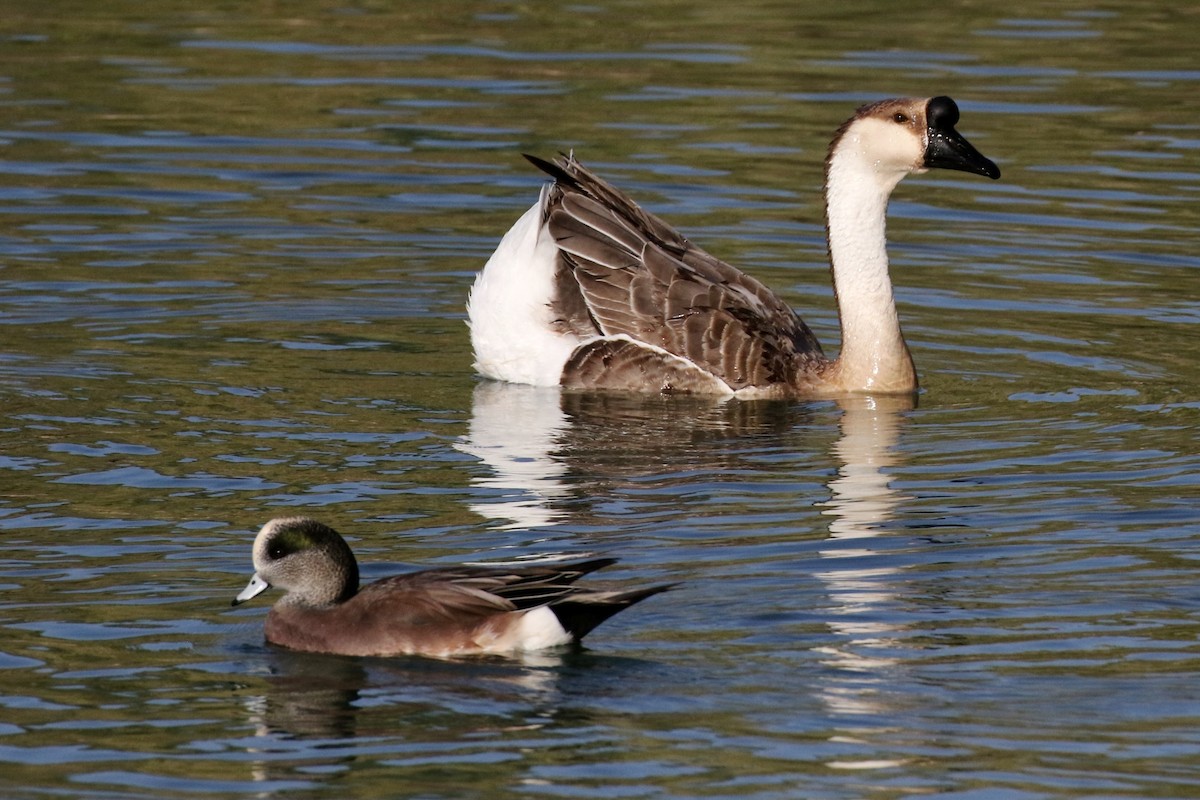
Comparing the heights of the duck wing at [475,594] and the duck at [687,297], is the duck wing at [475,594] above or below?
below

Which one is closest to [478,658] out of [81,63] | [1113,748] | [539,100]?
[1113,748]

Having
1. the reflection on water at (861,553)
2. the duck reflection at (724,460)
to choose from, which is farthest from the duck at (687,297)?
the reflection on water at (861,553)

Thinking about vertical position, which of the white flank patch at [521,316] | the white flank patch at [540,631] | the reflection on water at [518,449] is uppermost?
the white flank patch at [521,316]

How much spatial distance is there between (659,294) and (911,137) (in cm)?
170

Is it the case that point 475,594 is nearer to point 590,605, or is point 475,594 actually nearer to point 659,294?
point 590,605

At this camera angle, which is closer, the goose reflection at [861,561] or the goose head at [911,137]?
the goose reflection at [861,561]

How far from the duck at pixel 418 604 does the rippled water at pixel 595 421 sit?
4.4 inches

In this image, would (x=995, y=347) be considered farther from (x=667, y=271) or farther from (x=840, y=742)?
(x=840, y=742)

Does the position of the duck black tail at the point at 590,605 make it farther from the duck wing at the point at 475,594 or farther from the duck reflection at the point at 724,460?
the duck reflection at the point at 724,460

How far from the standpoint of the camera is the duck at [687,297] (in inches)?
508

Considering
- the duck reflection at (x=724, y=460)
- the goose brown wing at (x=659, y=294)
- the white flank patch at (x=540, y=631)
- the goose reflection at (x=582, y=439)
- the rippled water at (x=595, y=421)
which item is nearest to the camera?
the rippled water at (x=595, y=421)

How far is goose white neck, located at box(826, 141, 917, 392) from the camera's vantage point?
13.0m

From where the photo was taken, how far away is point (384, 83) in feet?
67.5

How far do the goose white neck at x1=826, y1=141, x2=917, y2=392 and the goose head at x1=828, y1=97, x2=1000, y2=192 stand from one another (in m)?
0.06
